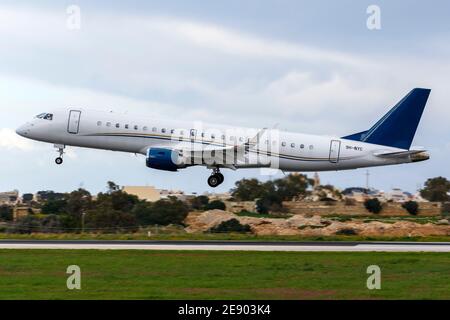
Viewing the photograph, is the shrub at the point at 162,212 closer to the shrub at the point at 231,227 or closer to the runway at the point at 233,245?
the shrub at the point at 231,227

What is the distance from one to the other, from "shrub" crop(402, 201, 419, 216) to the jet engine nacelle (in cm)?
5406

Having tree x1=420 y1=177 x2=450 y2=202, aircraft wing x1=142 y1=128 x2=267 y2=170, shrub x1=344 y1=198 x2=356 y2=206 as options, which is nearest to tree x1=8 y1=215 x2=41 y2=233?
aircraft wing x1=142 y1=128 x2=267 y2=170

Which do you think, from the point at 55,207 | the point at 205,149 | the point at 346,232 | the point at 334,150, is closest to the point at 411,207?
the point at 346,232

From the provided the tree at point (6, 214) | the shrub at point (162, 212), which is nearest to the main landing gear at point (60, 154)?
the shrub at point (162, 212)

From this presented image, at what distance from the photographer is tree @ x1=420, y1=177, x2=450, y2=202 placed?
4491 inches

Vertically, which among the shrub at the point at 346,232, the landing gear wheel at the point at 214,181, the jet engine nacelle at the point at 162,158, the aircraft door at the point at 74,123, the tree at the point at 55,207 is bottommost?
the shrub at the point at 346,232

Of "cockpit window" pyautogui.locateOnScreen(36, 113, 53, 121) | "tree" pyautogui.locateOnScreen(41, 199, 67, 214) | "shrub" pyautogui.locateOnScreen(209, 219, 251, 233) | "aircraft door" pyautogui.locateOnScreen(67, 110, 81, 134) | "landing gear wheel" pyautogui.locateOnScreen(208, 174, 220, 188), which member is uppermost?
"cockpit window" pyautogui.locateOnScreen(36, 113, 53, 121)

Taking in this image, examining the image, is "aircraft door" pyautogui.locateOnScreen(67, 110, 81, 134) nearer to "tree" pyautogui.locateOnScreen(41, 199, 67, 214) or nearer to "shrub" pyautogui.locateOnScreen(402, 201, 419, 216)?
"tree" pyautogui.locateOnScreen(41, 199, 67, 214)

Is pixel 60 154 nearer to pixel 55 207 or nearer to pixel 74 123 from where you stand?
pixel 74 123

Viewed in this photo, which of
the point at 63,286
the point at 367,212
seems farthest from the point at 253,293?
the point at 367,212

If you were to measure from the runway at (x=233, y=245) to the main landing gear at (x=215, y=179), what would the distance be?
8754 millimetres

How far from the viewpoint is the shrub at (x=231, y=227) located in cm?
7928

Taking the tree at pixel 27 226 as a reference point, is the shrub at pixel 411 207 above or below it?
above
